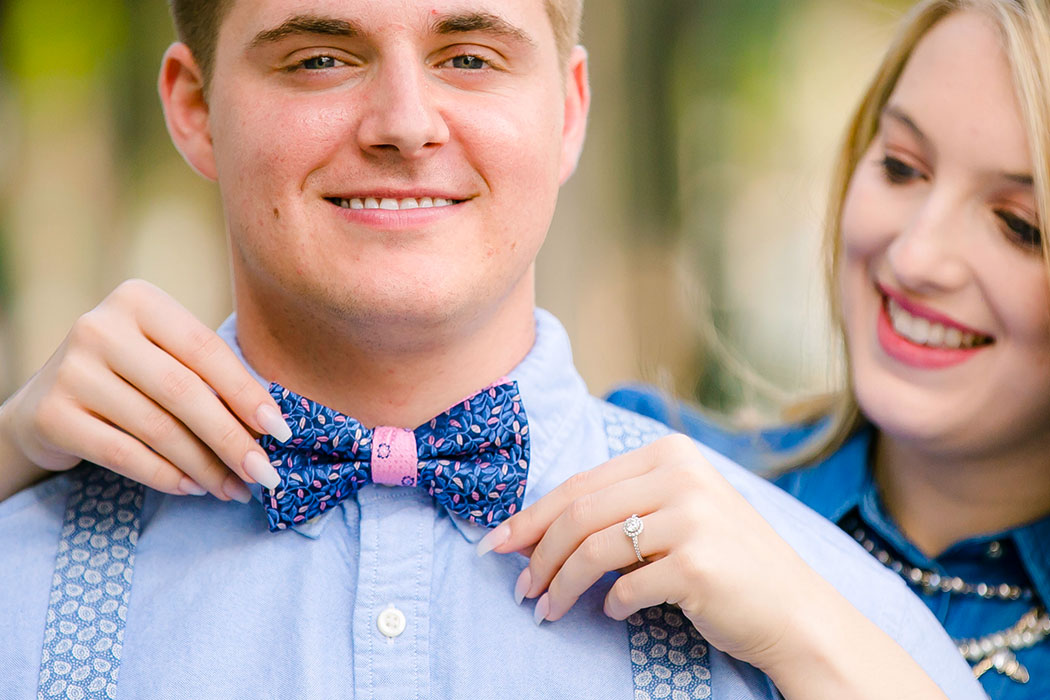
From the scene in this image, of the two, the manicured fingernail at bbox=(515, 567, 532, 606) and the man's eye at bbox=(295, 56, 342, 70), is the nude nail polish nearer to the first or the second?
the manicured fingernail at bbox=(515, 567, 532, 606)

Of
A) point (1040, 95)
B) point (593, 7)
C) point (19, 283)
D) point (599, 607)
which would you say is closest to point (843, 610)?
point (599, 607)

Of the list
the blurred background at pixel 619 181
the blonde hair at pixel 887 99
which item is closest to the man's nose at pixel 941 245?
the blonde hair at pixel 887 99

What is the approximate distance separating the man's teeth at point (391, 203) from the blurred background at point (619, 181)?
3.23 metres

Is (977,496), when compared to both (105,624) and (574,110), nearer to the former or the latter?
(574,110)

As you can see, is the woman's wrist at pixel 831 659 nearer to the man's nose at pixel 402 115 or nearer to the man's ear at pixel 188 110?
the man's nose at pixel 402 115

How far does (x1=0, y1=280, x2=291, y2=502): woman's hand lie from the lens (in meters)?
1.35

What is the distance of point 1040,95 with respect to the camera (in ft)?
5.59

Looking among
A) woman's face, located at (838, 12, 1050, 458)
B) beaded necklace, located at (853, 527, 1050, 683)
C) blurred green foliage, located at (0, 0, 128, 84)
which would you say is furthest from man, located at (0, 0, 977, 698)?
blurred green foliage, located at (0, 0, 128, 84)

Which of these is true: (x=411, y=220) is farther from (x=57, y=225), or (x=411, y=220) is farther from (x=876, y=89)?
(x=57, y=225)

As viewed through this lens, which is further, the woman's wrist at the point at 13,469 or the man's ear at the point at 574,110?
the man's ear at the point at 574,110

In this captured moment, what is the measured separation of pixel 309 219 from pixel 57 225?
390 centimetres

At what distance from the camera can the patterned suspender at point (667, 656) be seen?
1334 millimetres

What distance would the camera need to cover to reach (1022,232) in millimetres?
1763

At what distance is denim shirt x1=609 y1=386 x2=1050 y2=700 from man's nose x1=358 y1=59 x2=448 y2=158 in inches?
41.4
